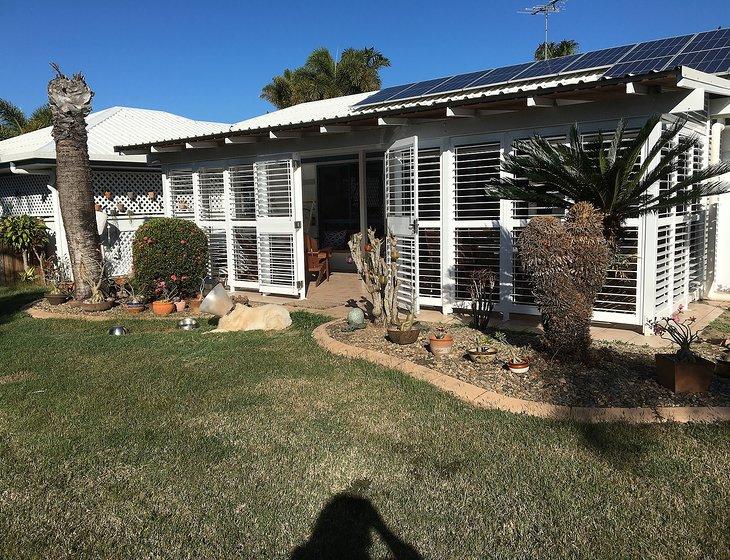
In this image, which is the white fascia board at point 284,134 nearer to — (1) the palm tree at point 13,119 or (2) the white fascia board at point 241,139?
(2) the white fascia board at point 241,139

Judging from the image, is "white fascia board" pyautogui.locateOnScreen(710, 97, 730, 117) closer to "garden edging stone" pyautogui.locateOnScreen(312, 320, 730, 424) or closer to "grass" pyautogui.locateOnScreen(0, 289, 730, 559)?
"garden edging stone" pyautogui.locateOnScreen(312, 320, 730, 424)

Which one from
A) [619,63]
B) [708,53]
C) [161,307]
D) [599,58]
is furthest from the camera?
[599,58]

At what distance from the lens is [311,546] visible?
3391 mm

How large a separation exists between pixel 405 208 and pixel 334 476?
5613 mm

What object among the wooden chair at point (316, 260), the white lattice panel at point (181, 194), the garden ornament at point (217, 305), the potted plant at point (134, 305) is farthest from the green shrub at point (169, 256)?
the wooden chair at point (316, 260)

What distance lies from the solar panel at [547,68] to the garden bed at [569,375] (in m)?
5.46

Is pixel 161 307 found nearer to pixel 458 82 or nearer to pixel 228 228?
pixel 228 228

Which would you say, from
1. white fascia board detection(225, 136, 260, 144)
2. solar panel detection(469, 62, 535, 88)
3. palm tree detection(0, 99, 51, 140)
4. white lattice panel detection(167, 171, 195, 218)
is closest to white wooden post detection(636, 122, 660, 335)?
solar panel detection(469, 62, 535, 88)

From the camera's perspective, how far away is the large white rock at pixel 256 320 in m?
8.79

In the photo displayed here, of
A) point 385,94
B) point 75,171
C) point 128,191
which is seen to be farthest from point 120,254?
point 385,94

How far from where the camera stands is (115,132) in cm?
1636

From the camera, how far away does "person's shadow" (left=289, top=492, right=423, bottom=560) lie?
3.31 metres

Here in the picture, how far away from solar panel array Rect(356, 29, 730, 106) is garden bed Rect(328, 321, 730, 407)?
4285 millimetres

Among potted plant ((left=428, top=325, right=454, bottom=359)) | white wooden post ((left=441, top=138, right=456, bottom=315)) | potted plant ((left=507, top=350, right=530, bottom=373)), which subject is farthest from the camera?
white wooden post ((left=441, top=138, right=456, bottom=315))
